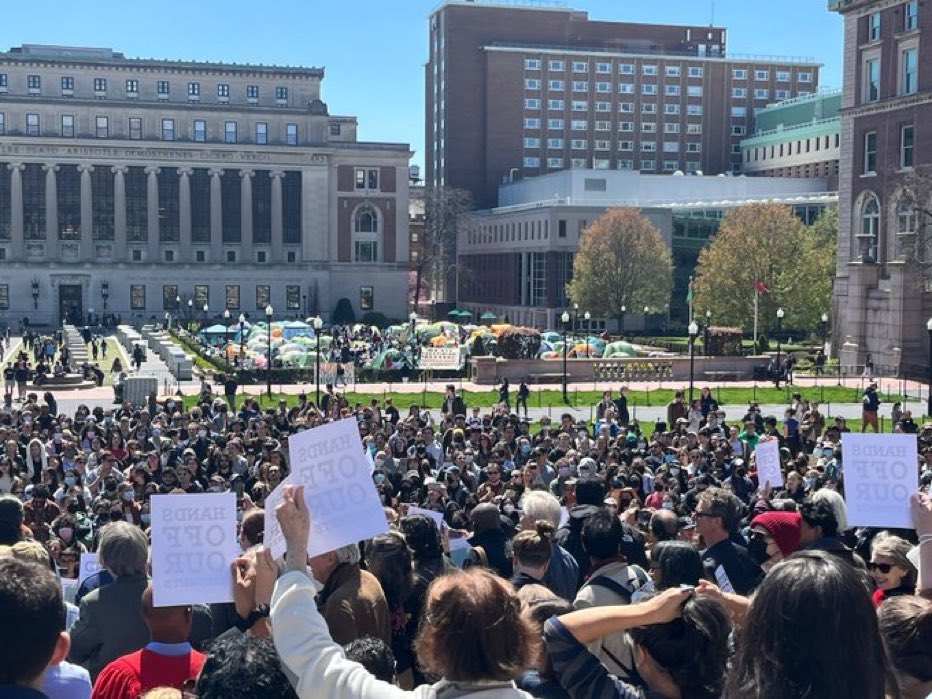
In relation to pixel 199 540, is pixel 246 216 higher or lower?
higher

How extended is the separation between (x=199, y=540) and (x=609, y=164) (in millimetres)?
135686

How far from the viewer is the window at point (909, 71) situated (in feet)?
208

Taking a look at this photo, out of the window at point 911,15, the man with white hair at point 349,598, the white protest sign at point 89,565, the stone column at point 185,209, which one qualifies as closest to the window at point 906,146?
the window at point 911,15

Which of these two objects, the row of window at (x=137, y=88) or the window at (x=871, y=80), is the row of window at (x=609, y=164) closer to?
the row of window at (x=137, y=88)

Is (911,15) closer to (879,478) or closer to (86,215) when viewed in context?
(879,478)

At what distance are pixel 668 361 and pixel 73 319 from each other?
69921 millimetres

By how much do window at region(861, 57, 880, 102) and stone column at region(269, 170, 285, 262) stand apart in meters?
66.6

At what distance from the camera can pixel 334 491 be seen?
6.55 meters

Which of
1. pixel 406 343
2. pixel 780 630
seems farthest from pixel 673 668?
pixel 406 343

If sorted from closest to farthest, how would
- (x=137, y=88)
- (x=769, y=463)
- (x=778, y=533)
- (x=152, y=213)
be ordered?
(x=778, y=533), (x=769, y=463), (x=152, y=213), (x=137, y=88)

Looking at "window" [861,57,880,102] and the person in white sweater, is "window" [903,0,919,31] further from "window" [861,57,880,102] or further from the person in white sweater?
the person in white sweater

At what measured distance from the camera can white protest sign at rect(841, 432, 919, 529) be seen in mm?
9891

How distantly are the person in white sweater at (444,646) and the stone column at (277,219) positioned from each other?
387 feet

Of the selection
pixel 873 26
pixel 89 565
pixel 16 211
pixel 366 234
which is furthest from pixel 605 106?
pixel 89 565
